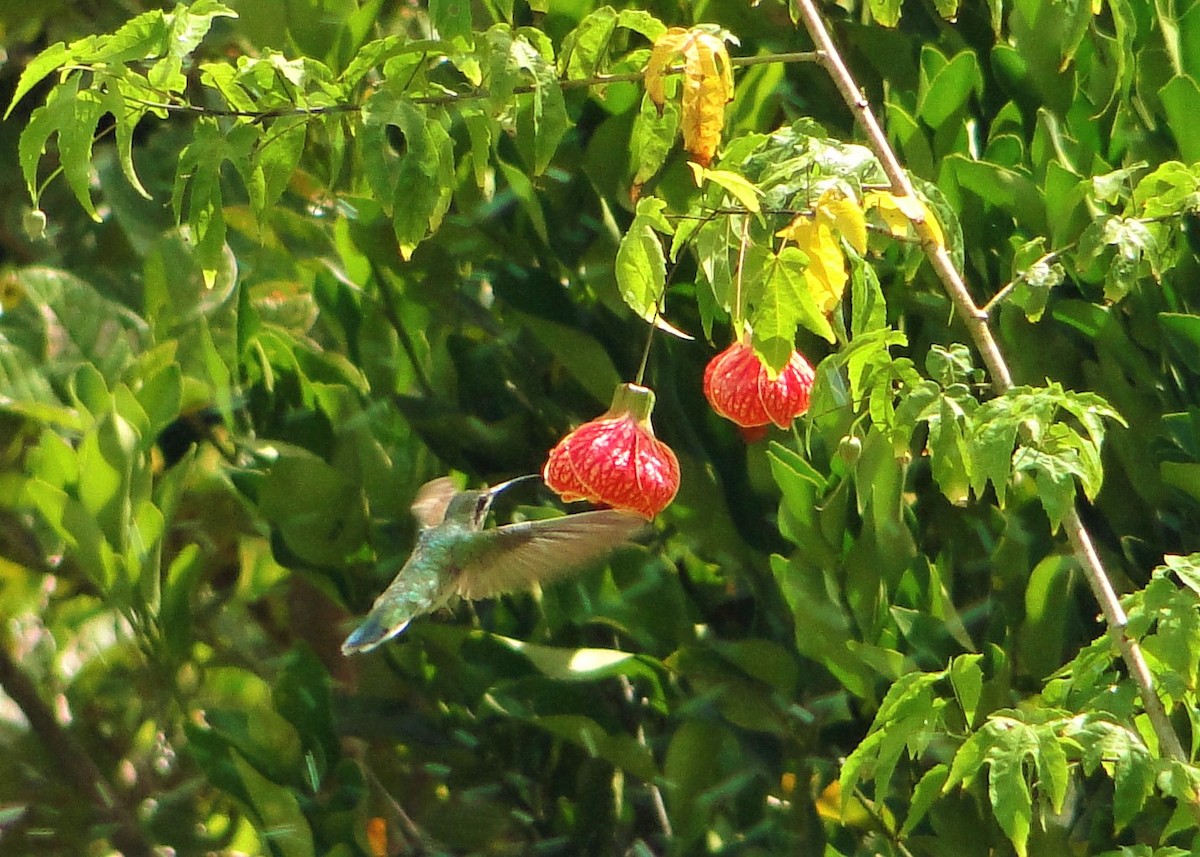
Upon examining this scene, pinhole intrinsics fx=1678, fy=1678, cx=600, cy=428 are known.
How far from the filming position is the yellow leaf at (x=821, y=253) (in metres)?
1.05

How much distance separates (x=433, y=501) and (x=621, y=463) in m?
0.36

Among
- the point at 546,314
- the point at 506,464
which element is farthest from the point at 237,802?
the point at 546,314

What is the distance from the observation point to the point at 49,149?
8.29 feet

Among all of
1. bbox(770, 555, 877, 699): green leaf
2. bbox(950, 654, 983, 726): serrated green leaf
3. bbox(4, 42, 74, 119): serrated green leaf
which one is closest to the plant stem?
bbox(950, 654, 983, 726): serrated green leaf

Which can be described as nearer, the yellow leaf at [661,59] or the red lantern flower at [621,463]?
the yellow leaf at [661,59]

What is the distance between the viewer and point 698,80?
114cm

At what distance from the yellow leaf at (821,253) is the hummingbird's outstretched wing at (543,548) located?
0.95 feet

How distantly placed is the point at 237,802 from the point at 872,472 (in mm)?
782

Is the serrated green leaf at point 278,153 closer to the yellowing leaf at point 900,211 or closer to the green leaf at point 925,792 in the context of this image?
the yellowing leaf at point 900,211

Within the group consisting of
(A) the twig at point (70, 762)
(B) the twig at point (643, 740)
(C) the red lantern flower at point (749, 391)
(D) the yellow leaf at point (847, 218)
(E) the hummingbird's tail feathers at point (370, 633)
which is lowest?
(A) the twig at point (70, 762)

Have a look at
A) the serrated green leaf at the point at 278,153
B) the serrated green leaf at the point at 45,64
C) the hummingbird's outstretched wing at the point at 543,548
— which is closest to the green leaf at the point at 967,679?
the hummingbird's outstretched wing at the point at 543,548

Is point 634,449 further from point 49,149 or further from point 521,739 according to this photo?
point 49,149

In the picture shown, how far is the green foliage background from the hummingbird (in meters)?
0.09

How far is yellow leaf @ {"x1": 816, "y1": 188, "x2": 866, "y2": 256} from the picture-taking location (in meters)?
1.04
